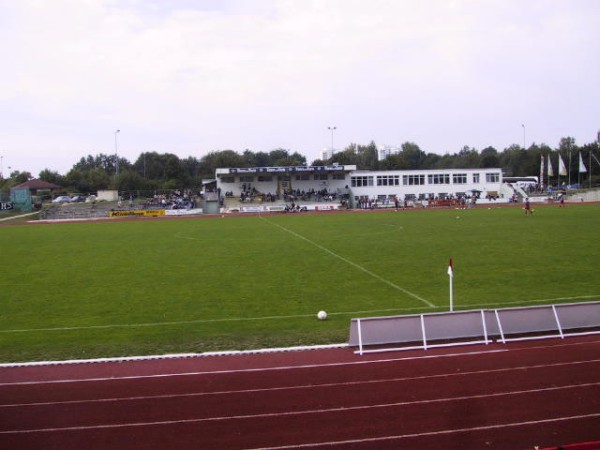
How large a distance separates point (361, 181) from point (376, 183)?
212 cm

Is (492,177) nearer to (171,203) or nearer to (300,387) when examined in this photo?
(171,203)

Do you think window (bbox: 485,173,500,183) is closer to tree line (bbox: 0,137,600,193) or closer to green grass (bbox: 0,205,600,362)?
tree line (bbox: 0,137,600,193)

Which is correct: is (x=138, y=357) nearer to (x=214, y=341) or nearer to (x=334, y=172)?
(x=214, y=341)

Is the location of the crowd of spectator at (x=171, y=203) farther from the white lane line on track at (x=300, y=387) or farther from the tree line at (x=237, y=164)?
the white lane line on track at (x=300, y=387)

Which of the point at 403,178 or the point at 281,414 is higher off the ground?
the point at 403,178

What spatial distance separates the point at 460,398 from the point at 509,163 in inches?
4929

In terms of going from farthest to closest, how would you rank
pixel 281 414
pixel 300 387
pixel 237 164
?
pixel 237 164 → pixel 300 387 → pixel 281 414

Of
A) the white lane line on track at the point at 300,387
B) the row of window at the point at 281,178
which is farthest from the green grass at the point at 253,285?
the row of window at the point at 281,178

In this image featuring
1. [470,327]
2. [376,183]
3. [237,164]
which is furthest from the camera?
[237,164]

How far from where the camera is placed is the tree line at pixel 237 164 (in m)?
100

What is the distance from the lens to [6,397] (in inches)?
343

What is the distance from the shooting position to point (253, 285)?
56.2 feet

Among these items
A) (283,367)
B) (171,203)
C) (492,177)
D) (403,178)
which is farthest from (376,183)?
(283,367)

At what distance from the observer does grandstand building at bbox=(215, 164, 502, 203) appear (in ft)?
250
